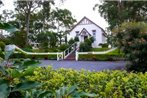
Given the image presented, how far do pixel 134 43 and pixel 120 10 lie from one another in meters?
23.7

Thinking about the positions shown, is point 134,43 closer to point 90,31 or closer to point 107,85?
point 107,85

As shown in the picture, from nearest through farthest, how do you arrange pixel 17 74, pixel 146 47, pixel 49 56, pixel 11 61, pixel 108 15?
pixel 17 74 < pixel 11 61 < pixel 146 47 < pixel 49 56 < pixel 108 15

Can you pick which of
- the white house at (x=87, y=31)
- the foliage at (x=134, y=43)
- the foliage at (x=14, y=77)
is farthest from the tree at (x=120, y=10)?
the foliage at (x=14, y=77)

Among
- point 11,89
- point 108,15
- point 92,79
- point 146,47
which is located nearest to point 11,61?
point 11,89

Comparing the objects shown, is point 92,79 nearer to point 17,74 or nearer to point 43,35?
point 17,74

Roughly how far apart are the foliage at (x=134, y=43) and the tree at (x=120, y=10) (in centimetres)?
2115

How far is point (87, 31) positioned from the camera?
155 feet

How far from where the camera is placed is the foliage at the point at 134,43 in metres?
15.2

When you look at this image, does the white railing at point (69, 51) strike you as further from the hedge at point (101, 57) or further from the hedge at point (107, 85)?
the hedge at point (107, 85)

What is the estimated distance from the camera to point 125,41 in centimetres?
1594

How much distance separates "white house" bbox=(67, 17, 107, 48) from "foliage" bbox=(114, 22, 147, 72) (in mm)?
29026

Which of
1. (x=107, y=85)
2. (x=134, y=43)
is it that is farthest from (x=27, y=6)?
(x=107, y=85)

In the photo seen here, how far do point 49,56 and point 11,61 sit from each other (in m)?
28.4

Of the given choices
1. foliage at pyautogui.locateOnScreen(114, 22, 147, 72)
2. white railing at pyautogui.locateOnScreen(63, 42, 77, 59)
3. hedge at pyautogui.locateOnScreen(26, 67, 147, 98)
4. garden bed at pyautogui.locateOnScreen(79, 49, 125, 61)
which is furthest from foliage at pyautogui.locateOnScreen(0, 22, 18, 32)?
white railing at pyautogui.locateOnScreen(63, 42, 77, 59)
